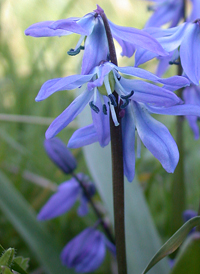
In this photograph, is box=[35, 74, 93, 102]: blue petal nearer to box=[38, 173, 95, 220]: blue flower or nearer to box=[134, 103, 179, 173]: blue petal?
box=[134, 103, 179, 173]: blue petal

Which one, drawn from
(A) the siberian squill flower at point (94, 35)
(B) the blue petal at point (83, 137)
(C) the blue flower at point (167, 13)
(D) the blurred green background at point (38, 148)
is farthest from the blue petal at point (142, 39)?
(D) the blurred green background at point (38, 148)

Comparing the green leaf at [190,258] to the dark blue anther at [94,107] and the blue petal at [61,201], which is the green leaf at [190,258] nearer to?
the dark blue anther at [94,107]

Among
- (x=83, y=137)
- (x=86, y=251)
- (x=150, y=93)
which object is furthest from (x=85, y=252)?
(x=150, y=93)

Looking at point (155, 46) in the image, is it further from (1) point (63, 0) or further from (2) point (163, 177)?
(1) point (63, 0)

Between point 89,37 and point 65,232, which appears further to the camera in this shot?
point 65,232

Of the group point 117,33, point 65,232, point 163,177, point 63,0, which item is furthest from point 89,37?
point 63,0

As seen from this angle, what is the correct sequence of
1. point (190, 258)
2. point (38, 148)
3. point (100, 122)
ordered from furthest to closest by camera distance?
point (38, 148) → point (100, 122) → point (190, 258)

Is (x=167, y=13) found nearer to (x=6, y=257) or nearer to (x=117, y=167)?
(x=117, y=167)
